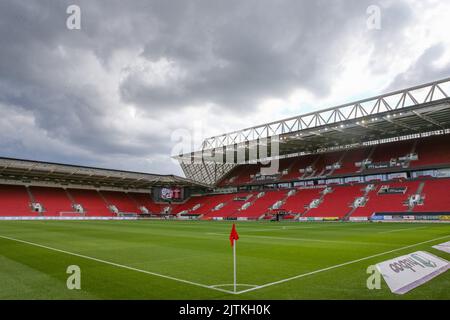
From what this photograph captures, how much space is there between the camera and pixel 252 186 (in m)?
78.2

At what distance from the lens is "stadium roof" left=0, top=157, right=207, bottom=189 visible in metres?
61.9

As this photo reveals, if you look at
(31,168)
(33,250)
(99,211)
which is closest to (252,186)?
(99,211)

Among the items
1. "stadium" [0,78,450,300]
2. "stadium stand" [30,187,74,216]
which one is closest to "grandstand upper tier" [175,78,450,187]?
"stadium" [0,78,450,300]

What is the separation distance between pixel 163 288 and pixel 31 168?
64.5 m

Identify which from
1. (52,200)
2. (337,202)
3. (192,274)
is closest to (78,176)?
(52,200)

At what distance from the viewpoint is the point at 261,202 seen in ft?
223

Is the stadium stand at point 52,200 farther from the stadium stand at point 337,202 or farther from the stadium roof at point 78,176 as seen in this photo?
the stadium stand at point 337,202

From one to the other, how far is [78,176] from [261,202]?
41.8 m

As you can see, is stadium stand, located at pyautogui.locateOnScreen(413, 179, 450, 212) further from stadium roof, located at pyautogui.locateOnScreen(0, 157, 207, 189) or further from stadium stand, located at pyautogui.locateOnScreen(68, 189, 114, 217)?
stadium stand, located at pyautogui.locateOnScreen(68, 189, 114, 217)

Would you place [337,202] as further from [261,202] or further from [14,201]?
[14,201]

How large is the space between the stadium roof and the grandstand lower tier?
7.55ft

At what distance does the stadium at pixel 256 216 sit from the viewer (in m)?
9.53
